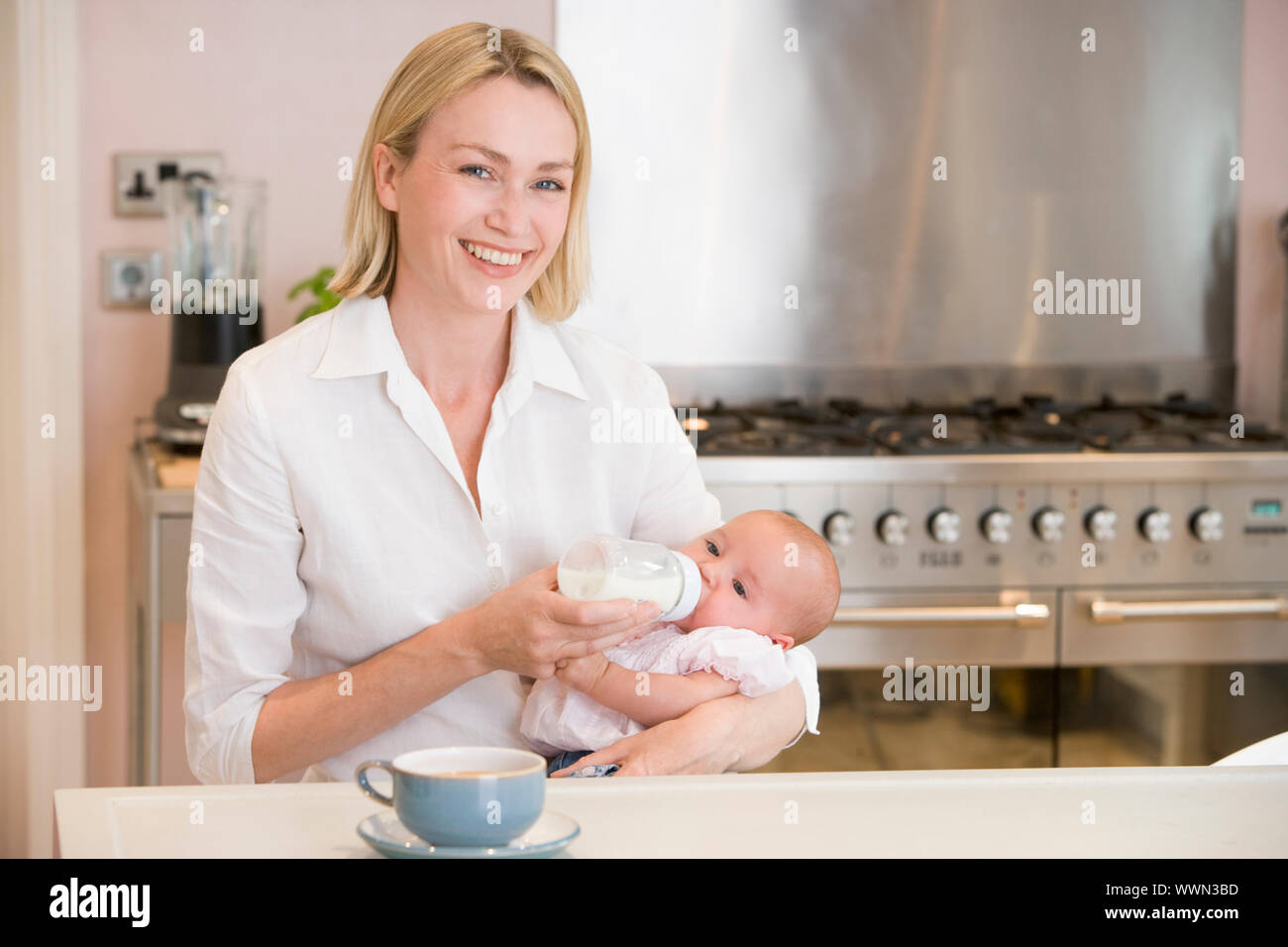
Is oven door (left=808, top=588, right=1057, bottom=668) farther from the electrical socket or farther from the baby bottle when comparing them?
the electrical socket

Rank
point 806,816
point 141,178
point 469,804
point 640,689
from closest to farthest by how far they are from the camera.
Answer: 1. point 469,804
2. point 806,816
3. point 640,689
4. point 141,178

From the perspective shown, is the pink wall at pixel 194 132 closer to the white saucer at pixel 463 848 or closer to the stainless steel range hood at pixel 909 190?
the stainless steel range hood at pixel 909 190

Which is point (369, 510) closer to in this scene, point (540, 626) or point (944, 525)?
point (540, 626)

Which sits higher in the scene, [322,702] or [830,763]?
[322,702]

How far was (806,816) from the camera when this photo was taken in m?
0.90

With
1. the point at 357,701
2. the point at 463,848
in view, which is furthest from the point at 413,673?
the point at 463,848

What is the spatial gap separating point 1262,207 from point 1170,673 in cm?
116

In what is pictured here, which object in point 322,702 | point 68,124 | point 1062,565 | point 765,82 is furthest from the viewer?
point 765,82

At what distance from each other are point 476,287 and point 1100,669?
1.50m
